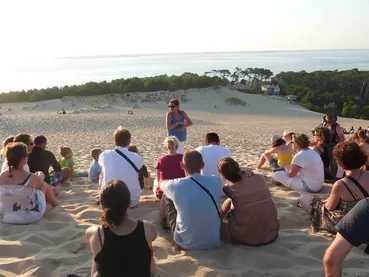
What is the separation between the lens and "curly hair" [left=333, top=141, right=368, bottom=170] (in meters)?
3.78

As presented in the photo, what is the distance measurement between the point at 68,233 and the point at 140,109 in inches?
1078

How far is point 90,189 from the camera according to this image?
666 cm

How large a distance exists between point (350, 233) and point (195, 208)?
175 centimetres

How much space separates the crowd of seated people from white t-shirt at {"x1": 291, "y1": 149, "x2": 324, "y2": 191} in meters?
0.01

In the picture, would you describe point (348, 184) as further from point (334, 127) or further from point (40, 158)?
point (40, 158)

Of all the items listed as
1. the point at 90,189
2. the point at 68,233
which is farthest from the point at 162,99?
the point at 68,233

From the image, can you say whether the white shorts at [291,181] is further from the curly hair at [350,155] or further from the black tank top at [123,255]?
the black tank top at [123,255]

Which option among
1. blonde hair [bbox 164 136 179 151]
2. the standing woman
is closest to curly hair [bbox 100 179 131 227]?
blonde hair [bbox 164 136 179 151]

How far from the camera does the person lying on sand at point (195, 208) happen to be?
3926 mm

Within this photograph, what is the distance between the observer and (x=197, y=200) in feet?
12.9

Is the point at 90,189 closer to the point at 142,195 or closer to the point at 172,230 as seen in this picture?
the point at 142,195

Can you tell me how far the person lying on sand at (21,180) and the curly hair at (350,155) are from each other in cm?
325

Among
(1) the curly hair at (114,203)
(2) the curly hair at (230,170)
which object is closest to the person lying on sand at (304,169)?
(2) the curly hair at (230,170)

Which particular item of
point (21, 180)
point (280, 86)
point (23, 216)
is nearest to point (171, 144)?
point (21, 180)
